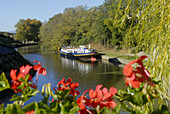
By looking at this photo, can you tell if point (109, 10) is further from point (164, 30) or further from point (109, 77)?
point (164, 30)

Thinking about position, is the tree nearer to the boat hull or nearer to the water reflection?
the boat hull

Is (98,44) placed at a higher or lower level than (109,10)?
lower

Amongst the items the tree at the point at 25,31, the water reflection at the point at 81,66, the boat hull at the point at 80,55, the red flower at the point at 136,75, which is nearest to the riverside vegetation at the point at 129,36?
the red flower at the point at 136,75

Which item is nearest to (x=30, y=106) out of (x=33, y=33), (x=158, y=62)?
(x=158, y=62)

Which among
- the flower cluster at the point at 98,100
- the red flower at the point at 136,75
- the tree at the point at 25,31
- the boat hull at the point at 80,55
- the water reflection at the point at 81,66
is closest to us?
the red flower at the point at 136,75

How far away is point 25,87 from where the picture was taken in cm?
87

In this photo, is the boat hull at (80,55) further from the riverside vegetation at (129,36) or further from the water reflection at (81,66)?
the water reflection at (81,66)

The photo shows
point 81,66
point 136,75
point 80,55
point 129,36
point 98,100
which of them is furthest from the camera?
point 80,55

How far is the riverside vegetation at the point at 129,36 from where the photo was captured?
0.77m

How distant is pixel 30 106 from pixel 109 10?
86.1ft

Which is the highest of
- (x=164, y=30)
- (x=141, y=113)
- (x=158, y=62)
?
(x=164, y=30)

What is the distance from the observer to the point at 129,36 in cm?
224

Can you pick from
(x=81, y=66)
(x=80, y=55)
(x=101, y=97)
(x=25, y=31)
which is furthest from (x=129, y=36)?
(x=25, y=31)

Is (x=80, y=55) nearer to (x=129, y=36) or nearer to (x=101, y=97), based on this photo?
(x=129, y=36)
